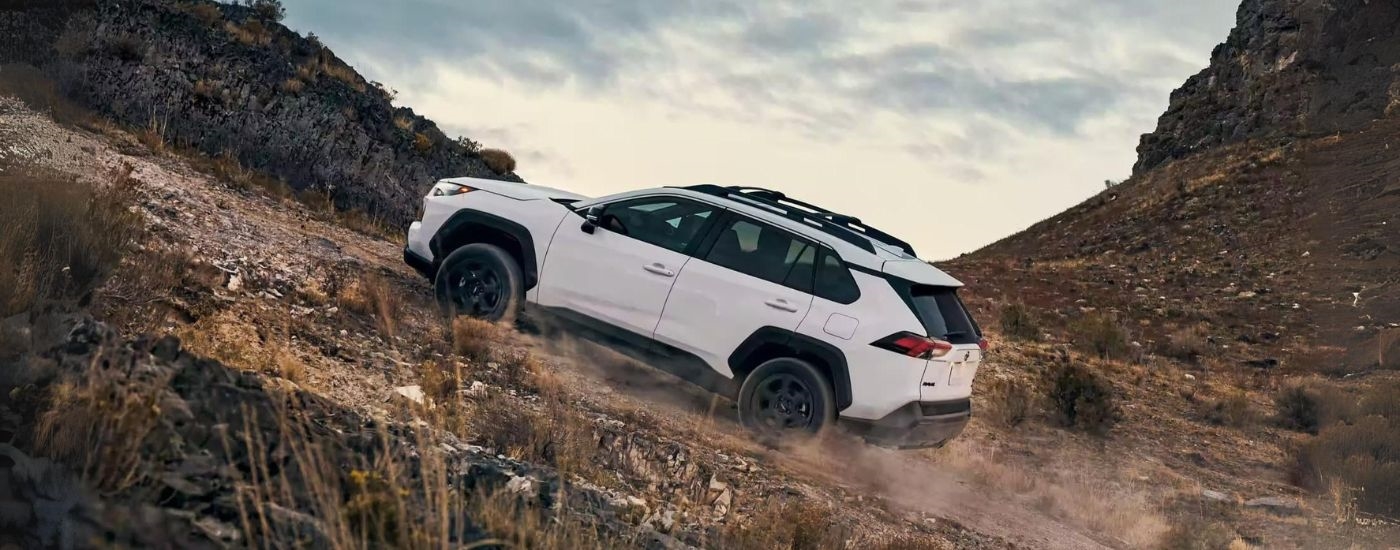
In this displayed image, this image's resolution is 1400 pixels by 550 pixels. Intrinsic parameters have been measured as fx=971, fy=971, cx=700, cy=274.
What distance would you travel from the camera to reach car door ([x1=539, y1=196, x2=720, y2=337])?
7.81m

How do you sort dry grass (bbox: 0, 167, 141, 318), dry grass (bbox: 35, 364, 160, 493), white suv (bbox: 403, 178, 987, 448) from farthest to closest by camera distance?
white suv (bbox: 403, 178, 987, 448), dry grass (bbox: 0, 167, 141, 318), dry grass (bbox: 35, 364, 160, 493)

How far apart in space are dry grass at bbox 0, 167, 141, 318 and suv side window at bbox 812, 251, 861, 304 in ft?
16.4

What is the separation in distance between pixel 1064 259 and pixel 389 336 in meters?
36.3

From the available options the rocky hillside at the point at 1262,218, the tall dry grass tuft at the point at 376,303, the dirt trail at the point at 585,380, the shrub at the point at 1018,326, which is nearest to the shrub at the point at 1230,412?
the shrub at the point at 1018,326

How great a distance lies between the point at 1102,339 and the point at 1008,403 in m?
7.79

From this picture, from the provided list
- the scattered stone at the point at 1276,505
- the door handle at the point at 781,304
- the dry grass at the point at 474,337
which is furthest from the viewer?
the scattered stone at the point at 1276,505

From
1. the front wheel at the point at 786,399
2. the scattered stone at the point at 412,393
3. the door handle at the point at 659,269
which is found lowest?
the scattered stone at the point at 412,393

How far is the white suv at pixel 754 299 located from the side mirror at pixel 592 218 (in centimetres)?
1

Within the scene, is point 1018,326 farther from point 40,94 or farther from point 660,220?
point 40,94

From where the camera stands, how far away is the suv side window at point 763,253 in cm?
759

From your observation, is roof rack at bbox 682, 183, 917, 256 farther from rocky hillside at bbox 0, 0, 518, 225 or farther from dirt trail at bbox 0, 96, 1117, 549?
rocky hillside at bbox 0, 0, 518, 225

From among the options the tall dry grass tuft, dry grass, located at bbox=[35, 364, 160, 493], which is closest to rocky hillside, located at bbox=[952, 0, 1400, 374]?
the tall dry grass tuft

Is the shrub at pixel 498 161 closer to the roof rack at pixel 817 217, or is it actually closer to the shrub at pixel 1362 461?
the roof rack at pixel 817 217

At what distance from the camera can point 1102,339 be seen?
19234 millimetres
